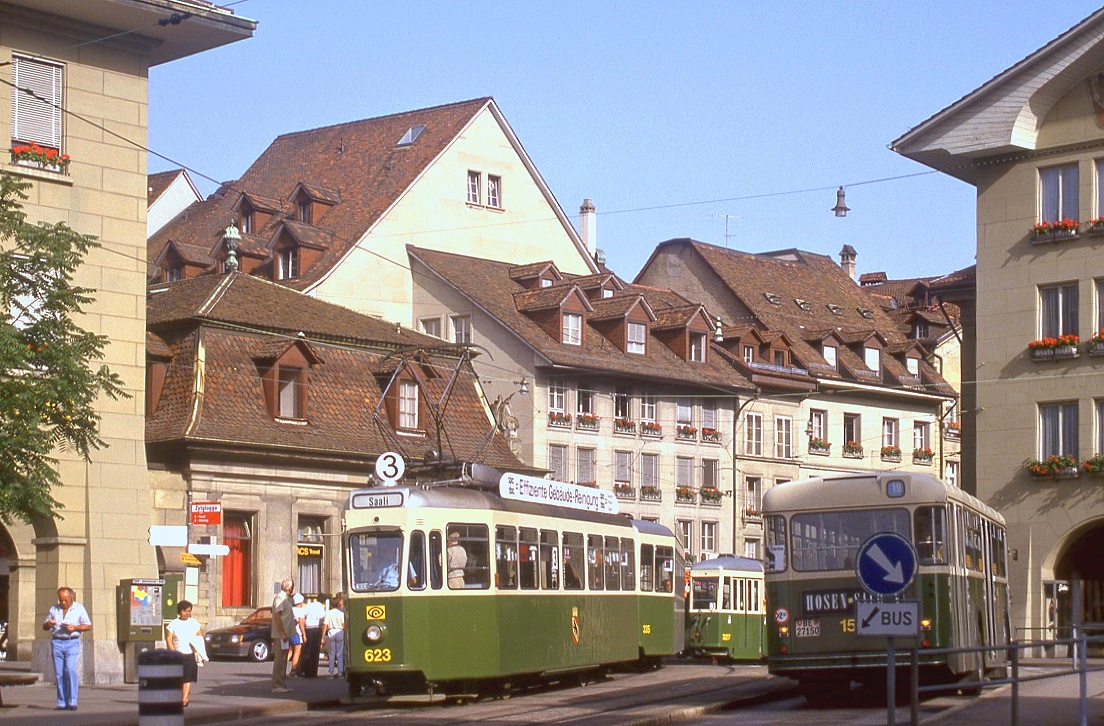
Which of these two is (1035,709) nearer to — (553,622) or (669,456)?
(553,622)

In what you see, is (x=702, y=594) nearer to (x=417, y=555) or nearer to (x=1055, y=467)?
(x=1055, y=467)

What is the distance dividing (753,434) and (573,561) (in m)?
40.1

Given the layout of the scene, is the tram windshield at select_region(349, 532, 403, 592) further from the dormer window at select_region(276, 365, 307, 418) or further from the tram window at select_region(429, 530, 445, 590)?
A: the dormer window at select_region(276, 365, 307, 418)

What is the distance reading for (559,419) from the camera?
194 ft

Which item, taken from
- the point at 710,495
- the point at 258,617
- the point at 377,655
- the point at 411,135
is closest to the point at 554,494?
the point at 377,655

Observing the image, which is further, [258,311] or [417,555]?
[258,311]

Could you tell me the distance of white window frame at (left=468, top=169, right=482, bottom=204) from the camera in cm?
6425

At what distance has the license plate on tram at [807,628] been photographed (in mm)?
22578

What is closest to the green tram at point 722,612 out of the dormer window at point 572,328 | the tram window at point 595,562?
the tram window at point 595,562

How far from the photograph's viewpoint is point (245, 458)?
1626 inches

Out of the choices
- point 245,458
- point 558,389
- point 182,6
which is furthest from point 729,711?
point 558,389

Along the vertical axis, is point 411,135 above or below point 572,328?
above

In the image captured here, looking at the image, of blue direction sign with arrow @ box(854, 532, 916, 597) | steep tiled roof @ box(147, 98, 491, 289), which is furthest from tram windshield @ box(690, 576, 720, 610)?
blue direction sign with arrow @ box(854, 532, 916, 597)

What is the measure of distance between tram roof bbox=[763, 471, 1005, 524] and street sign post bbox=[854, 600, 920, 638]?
5.76m
